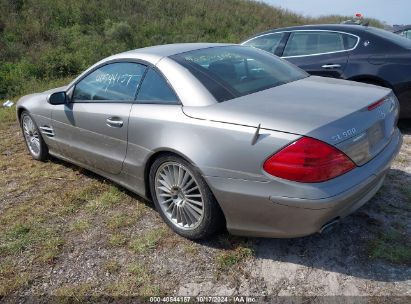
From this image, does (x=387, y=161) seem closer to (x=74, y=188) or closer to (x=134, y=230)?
(x=134, y=230)

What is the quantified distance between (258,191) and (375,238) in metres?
1.09

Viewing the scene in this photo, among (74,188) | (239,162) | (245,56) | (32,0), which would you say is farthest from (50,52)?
(239,162)

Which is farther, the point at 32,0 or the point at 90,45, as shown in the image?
the point at 32,0

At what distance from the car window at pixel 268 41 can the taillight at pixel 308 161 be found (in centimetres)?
417

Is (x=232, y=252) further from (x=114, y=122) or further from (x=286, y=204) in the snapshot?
(x=114, y=122)

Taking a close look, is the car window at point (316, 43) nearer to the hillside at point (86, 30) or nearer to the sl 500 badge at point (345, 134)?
the sl 500 badge at point (345, 134)

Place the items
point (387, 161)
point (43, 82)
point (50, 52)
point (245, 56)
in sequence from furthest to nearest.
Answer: point (50, 52)
point (43, 82)
point (245, 56)
point (387, 161)

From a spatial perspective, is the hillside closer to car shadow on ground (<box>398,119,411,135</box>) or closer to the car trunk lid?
car shadow on ground (<box>398,119,411,135</box>)

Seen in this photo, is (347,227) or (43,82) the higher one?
(347,227)

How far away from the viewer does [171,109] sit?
3102 millimetres

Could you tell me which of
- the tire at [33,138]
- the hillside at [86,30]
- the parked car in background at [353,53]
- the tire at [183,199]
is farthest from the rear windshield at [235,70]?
the hillside at [86,30]

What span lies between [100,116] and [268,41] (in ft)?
11.9

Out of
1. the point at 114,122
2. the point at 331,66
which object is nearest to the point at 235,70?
the point at 114,122

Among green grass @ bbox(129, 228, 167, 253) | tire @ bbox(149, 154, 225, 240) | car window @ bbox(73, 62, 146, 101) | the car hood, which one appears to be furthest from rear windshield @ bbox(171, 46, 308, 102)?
green grass @ bbox(129, 228, 167, 253)
